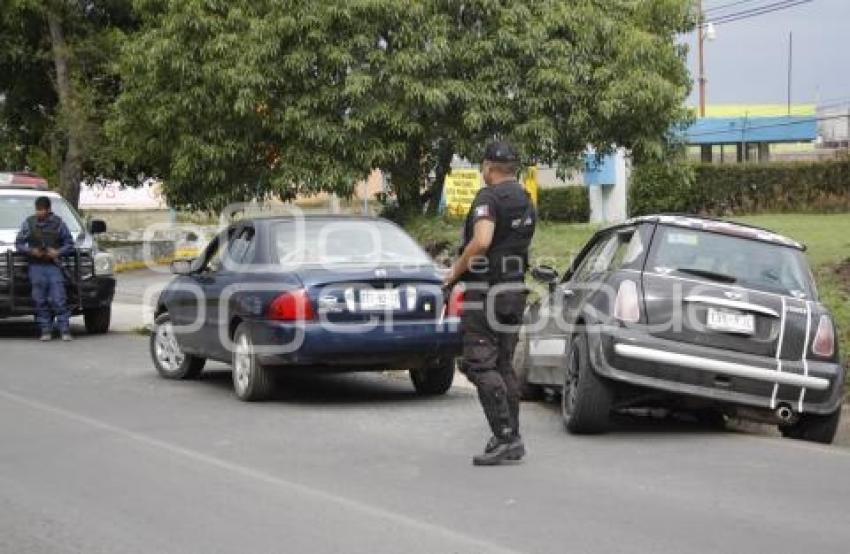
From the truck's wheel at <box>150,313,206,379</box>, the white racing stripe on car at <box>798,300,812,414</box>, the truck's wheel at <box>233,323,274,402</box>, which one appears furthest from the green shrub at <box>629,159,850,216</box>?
the white racing stripe on car at <box>798,300,812,414</box>

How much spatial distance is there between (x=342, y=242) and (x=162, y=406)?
1911 millimetres

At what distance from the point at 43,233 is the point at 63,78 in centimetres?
1643

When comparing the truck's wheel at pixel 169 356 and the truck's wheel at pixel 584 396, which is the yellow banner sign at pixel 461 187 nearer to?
the truck's wheel at pixel 169 356

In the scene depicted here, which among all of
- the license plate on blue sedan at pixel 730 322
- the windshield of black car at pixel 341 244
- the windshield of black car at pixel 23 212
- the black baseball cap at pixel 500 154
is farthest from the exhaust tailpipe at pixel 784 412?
the windshield of black car at pixel 23 212

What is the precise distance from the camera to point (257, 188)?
69.9 feet

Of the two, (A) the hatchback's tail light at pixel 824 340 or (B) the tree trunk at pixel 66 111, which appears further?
(B) the tree trunk at pixel 66 111

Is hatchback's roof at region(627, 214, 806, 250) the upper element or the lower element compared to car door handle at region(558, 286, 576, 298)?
upper

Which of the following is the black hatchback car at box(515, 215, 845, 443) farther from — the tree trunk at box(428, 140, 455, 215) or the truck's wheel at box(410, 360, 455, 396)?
the tree trunk at box(428, 140, 455, 215)

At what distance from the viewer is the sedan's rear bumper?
962 centimetres

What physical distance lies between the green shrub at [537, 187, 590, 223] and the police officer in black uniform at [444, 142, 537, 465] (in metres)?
38.9

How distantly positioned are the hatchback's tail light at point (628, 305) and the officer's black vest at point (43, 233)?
8.84 meters

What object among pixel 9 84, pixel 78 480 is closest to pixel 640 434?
pixel 78 480

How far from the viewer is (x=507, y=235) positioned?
7.65 m

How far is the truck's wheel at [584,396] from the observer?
831 centimetres
